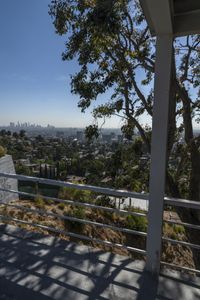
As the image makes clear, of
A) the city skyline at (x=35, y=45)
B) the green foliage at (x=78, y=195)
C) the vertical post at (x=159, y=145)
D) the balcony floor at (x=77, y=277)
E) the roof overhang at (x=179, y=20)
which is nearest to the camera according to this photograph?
the roof overhang at (x=179, y=20)

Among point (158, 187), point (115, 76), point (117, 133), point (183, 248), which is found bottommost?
point (183, 248)

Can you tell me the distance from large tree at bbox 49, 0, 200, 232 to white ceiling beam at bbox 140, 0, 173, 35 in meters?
2.20

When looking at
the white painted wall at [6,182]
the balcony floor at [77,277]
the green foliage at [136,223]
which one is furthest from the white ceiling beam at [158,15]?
the white painted wall at [6,182]

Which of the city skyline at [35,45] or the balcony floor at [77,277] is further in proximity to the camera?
the city skyline at [35,45]

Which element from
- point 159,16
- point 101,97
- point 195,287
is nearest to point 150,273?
point 195,287

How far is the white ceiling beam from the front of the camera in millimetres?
1546

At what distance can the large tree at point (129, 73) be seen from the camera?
462 centimetres

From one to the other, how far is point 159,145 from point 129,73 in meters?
3.09

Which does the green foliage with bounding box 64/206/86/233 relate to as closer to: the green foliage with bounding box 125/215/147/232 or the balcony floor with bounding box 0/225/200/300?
the green foliage with bounding box 125/215/147/232

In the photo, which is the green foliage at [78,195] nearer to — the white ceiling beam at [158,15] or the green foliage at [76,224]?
the green foliage at [76,224]

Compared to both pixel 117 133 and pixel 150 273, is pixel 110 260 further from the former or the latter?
pixel 117 133

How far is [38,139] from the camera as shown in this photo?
156 feet

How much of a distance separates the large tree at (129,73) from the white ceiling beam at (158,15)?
220 cm

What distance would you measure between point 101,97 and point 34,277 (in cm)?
362
